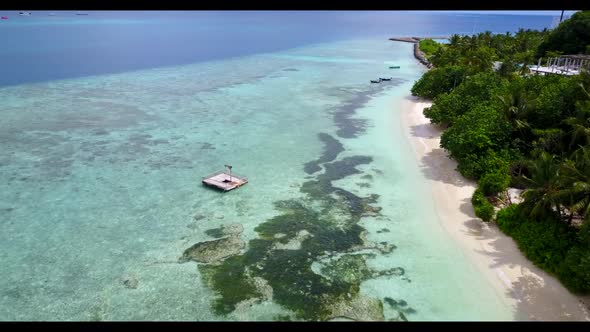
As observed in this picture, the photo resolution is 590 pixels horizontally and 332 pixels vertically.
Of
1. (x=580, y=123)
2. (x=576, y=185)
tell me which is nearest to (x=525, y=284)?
(x=576, y=185)

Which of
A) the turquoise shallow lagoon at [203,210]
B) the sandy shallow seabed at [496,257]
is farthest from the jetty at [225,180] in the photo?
the sandy shallow seabed at [496,257]

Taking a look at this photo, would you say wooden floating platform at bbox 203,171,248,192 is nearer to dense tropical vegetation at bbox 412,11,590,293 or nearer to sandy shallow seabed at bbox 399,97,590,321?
sandy shallow seabed at bbox 399,97,590,321

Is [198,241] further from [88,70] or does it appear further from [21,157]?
[88,70]

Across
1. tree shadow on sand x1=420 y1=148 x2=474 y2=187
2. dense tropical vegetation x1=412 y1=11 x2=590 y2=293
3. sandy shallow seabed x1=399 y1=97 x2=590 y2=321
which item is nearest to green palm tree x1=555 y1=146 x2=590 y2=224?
dense tropical vegetation x1=412 y1=11 x2=590 y2=293

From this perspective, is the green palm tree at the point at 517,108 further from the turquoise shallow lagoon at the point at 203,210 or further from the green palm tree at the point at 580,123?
the turquoise shallow lagoon at the point at 203,210

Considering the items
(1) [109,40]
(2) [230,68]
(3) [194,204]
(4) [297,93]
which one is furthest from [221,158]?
(1) [109,40]
